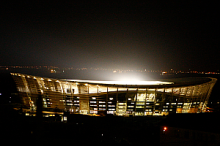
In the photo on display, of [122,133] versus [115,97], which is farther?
[115,97]

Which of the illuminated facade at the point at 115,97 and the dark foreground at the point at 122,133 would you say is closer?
the dark foreground at the point at 122,133

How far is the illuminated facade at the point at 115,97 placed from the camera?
17641 millimetres

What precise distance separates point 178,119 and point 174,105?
657cm

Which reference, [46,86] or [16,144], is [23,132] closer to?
[16,144]

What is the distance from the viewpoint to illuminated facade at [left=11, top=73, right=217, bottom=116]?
1764 cm

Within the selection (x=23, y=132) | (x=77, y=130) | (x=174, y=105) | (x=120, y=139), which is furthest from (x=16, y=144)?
(x=174, y=105)

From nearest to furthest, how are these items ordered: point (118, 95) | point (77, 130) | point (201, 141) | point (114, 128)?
point (201, 141)
point (77, 130)
point (114, 128)
point (118, 95)

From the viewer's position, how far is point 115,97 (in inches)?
699

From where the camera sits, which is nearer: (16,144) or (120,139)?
(16,144)

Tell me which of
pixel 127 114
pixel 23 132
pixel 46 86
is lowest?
pixel 127 114

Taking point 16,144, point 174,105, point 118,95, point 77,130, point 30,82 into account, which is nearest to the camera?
point 16,144

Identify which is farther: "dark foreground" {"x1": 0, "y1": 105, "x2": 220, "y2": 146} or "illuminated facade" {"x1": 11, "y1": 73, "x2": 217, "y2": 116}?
"illuminated facade" {"x1": 11, "y1": 73, "x2": 217, "y2": 116}

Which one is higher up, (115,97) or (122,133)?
(115,97)

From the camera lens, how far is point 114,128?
552 inches
